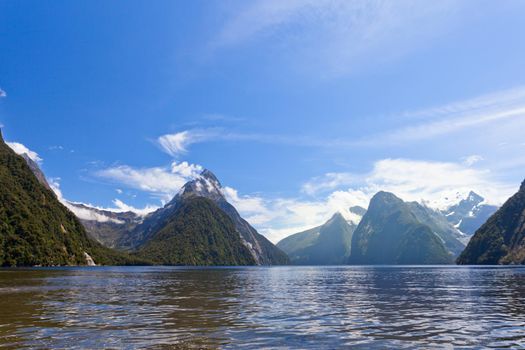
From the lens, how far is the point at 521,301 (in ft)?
153

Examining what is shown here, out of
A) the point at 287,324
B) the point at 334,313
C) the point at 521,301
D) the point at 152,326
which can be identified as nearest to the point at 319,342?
the point at 287,324

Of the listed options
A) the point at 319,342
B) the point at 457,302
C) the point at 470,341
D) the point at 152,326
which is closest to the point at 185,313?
the point at 152,326

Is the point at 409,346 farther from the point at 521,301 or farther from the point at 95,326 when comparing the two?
the point at 521,301

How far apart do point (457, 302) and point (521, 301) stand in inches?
272

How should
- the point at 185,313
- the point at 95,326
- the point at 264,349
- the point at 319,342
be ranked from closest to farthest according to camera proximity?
the point at 264,349
the point at 319,342
the point at 95,326
the point at 185,313

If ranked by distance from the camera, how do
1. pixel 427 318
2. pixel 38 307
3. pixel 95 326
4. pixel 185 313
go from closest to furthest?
pixel 95 326 → pixel 427 318 → pixel 185 313 → pixel 38 307

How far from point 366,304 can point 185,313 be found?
1945 cm

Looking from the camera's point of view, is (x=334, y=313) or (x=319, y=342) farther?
(x=334, y=313)

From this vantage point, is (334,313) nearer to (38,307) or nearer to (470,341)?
(470,341)

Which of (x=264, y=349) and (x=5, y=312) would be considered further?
(x=5, y=312)

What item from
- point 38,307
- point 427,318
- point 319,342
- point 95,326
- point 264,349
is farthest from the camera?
point 38,307

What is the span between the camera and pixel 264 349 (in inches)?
826

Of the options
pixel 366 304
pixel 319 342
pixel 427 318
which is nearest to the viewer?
pixel 319 342

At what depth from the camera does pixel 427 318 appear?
33.3m
